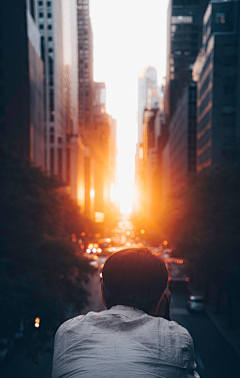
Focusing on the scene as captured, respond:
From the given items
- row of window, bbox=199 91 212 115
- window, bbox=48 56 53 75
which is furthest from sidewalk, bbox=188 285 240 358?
window, bbox=48 56 53 75

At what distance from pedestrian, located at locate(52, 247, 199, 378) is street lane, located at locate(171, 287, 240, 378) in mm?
15024

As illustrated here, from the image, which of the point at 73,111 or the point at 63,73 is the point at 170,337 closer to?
the point at 63,73

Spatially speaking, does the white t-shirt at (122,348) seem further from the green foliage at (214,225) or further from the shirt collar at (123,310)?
the green foliage at (214,225)

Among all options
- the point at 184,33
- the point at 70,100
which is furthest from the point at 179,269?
the point at 70,100

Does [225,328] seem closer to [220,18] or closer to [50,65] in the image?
[220,18]

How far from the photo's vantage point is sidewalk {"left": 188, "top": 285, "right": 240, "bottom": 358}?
19.2m

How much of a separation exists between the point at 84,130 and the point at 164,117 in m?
68.1

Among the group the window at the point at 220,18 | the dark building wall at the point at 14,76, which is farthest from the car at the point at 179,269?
the window at the point at 220,18

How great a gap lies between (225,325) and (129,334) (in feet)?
77.7

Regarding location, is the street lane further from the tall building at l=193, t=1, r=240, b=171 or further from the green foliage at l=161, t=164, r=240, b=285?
the tall building at l=193, t=1, r=240, b=171

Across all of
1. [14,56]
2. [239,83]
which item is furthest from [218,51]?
[14,56]

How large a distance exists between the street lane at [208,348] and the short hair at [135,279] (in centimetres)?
1500

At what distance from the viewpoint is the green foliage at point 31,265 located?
1378 centimetres

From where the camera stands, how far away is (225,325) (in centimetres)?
2277
